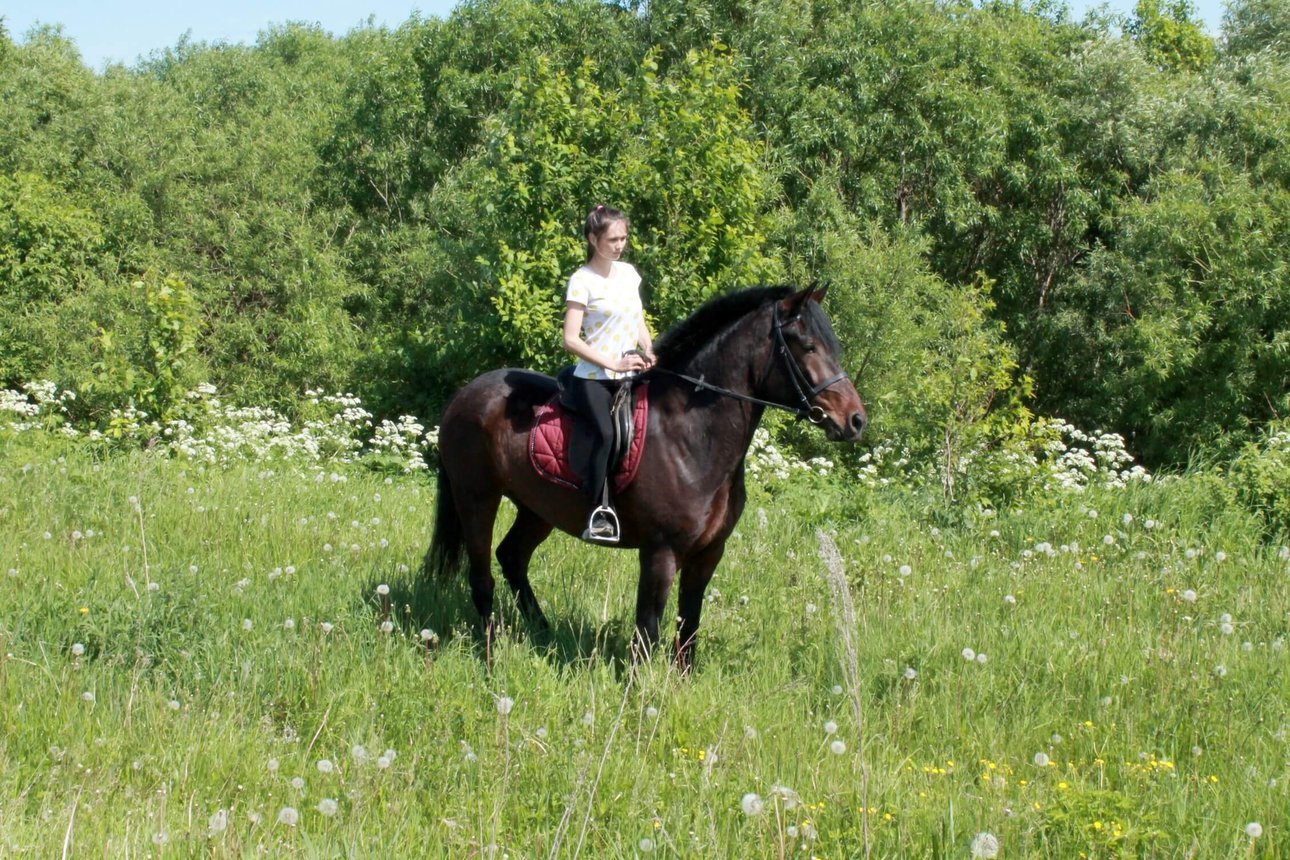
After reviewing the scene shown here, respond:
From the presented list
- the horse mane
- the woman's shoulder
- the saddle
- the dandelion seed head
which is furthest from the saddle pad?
the dandelion seed head

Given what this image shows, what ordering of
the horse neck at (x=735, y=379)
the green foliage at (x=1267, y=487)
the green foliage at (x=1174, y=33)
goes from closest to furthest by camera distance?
1. the horse neck at (x=735, y=379)
2. the green foliage at (x=1267, y=487)
3. the green foliage at (x=1174, y=33)

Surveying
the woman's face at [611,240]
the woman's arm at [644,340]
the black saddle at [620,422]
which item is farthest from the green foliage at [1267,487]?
the woman's face at [611,240]

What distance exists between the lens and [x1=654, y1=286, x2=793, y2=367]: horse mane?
5.75 meters

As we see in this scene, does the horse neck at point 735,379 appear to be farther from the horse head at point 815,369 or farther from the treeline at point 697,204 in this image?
the treeline at point 697,204

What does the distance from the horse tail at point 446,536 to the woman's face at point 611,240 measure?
198cm

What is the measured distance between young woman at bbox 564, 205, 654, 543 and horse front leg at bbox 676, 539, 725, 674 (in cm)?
47

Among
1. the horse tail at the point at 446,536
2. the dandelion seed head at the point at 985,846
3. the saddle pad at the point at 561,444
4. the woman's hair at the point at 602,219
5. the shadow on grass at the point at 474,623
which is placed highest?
the woman's hair at the point at 602,219

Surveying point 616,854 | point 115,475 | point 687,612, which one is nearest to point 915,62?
point 115,475

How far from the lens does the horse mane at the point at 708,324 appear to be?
5.75 meters

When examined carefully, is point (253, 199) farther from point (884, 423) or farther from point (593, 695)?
point (593, 695)

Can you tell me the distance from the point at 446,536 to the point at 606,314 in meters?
2.03

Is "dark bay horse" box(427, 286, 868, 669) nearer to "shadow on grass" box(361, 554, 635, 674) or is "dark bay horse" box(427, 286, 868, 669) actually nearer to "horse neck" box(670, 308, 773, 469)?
"horse neck" box(670, 308, 773, 469)

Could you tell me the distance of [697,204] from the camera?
1477cm

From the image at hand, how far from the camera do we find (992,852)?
3410 millimetres
